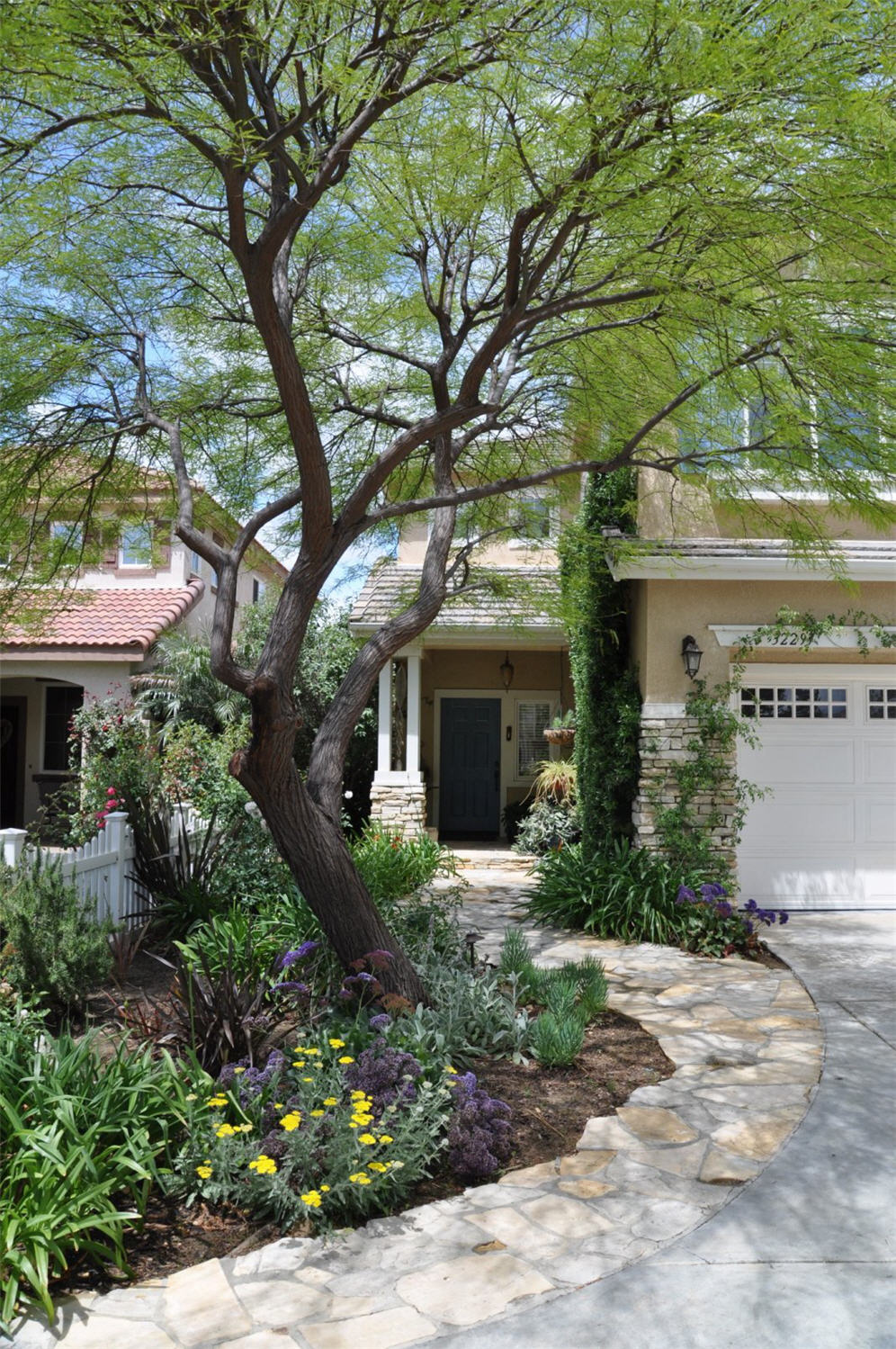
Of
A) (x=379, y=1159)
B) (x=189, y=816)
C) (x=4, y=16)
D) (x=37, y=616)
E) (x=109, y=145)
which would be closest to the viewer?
(x=4, y=16)

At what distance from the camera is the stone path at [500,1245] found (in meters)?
3.22

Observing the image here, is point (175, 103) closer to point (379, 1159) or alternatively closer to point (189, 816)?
point (379, 1159)

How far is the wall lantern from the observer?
16.8 m

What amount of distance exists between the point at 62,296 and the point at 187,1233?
6440 millimetres

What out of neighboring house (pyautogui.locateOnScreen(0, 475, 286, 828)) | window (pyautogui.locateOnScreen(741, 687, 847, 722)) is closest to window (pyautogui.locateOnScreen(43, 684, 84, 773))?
neighboring house (pyautogui.locateOnScreen(0, 475, 286, 828))

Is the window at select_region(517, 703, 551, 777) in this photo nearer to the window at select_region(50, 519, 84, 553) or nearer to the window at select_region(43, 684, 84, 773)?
the window at select_region(43, 684, 84, 773)

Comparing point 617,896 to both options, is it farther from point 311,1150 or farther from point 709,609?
point 311,1150

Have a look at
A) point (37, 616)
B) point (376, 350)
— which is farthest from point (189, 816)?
point (376, 350)

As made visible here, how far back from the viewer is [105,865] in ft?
26.5

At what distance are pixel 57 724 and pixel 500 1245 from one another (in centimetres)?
1735

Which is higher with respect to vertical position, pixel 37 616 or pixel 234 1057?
pixel 37 616

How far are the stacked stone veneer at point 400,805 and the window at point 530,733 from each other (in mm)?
2762

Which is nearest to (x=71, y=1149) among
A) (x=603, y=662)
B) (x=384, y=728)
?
(x=603, y=662)

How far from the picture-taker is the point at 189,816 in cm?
1018
